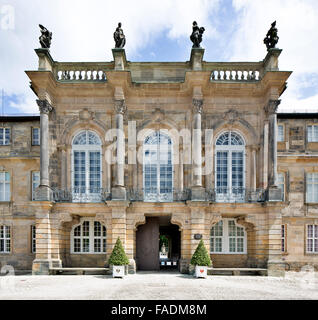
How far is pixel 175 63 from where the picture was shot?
60.6ft

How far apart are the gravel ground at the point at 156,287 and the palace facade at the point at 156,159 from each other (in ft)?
5.81

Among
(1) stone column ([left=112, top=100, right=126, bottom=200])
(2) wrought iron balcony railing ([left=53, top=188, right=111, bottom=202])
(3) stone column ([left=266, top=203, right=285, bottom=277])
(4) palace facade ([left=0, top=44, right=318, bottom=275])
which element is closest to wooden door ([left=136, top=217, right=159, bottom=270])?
(4) palace facade ([left=0, top=44, right=318, bottom=275])

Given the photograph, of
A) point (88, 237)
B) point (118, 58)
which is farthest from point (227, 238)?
point (118, 58)

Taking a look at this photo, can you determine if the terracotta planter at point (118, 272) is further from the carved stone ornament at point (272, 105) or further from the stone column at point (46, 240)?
the carved stone ornament at point (272, 105)

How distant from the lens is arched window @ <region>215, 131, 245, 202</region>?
1777cm

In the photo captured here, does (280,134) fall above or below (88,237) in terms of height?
above

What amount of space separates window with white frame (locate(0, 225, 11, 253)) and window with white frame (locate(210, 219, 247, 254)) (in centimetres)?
1409

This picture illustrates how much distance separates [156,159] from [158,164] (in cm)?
35

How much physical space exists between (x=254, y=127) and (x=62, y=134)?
40.0ft

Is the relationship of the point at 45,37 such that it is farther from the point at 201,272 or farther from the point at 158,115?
the point at 201,272

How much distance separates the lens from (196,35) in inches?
689

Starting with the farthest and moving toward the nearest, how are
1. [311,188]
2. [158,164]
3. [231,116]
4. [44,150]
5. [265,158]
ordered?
[311,188] → [231,116] → [158,164] → [265,158] → [44,150]

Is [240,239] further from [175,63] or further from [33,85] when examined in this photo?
[33,85]
